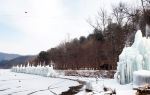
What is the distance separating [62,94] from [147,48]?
768 cm

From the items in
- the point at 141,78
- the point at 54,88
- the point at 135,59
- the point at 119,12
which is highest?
the point at 119,12

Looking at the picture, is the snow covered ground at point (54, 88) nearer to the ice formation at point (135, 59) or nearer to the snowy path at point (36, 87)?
the snowy path at point (36, 87)

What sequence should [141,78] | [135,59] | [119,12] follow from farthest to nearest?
1. [119,12]
2. [135,59]
3. [141,78]

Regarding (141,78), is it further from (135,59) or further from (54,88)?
(54,88)

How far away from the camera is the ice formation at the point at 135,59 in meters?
→ 21.6

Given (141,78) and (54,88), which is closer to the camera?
(141,78)

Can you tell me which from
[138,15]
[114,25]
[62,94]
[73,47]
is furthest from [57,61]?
[62,94]

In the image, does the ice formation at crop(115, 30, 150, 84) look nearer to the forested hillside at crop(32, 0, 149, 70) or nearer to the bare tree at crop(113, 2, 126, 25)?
the forested hillside at crop(32, 0, 149, 70)

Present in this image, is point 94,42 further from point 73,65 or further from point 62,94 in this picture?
point 62,94

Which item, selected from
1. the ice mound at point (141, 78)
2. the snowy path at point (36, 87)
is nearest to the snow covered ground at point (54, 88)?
the snowy path at point (36, 87)

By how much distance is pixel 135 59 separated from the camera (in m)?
22.2

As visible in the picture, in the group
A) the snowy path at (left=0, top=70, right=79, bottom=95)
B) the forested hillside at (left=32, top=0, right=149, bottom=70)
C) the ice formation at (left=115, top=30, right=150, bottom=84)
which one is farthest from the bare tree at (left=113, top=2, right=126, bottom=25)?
the ice formation at (left=115, top=30, right=150, bottom=84)

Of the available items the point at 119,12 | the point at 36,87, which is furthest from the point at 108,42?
the point at 36,87

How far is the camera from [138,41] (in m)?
22.5
